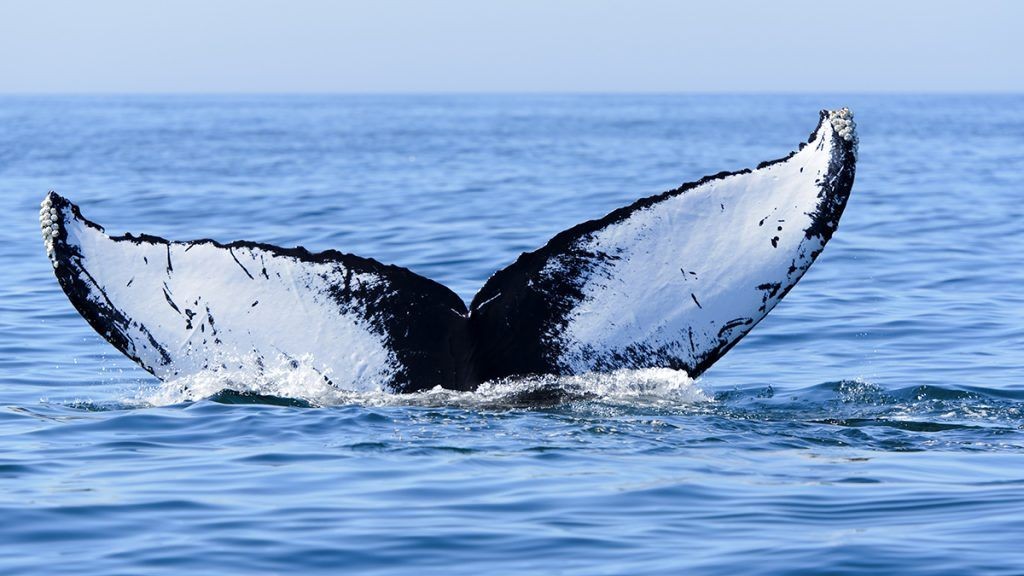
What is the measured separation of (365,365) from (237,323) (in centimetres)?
59

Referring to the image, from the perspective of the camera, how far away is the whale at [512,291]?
6738 mm

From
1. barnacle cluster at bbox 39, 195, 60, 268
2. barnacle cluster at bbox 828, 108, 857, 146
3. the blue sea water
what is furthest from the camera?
barnacle cluster at bbox 39, 195, 60, 268

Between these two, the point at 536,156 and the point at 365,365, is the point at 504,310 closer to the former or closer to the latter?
the point at 365,365

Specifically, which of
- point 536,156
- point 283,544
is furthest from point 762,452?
point 536,156

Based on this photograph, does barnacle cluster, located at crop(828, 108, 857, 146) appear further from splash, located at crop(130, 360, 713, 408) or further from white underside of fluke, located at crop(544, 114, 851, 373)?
splash, located at crop(130, 360, 713, 408)

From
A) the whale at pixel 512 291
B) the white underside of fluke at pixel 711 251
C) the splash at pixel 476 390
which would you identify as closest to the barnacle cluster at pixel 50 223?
the whale at pixel 512 291

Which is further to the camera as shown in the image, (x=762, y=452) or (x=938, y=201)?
(x=938, y=201)

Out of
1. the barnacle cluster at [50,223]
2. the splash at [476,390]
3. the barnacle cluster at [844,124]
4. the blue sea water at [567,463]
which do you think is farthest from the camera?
the splash at [476,390]

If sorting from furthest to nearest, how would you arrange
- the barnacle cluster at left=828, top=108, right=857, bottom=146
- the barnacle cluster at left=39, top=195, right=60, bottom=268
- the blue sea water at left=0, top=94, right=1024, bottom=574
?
the barnacle cluster at left=39, top=195, right=60, bottom=268 < the barnacle cluster at left=828, top=108, right=857, bottom=146 < the blue sea water at left=0, top=94, right=1024, bottom=574

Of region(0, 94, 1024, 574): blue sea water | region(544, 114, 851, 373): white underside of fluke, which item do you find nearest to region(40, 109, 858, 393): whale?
region(544, 114, 851, 373): white underside of fluke

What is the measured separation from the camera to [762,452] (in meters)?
7.26

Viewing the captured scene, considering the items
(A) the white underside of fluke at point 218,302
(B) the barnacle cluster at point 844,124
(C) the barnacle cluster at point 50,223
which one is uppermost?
(B) the barnacle cluster at point 844,124

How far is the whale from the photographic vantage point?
6.74 m

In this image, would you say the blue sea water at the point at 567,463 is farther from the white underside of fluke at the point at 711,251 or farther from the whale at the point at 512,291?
the white underside of fluke at the point at 711,251
